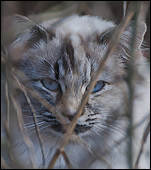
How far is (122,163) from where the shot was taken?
142 centimetres

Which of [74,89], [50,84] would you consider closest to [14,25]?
[50,84]

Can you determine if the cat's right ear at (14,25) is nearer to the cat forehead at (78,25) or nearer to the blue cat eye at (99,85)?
the cat forehead at (78,25)

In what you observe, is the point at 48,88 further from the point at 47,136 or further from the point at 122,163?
the point at 122,163

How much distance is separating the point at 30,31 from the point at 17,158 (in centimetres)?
74

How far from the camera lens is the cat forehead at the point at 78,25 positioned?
147 cm

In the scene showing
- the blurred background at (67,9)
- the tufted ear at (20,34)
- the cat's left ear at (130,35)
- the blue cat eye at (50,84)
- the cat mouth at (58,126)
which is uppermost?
the blurred background at (67,9)

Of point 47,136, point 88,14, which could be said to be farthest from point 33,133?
point 88,14

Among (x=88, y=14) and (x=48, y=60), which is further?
(x=88, y=14)

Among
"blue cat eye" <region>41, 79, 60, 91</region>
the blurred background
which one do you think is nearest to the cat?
"blue cat eye" <region>41, 79, 60, 91</region>

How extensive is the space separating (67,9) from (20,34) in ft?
2.21

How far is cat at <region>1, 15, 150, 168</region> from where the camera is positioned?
4.17 feet

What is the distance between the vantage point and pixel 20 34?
134 centimetres

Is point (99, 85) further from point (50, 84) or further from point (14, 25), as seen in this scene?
point (14, 25)

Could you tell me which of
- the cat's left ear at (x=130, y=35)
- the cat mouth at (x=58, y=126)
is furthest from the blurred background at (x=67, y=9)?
the cat mouth at (x=58, y=126)
